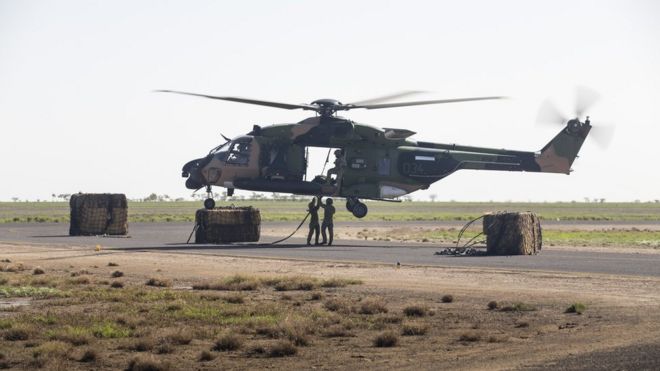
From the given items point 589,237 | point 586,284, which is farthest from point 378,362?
point 589,237

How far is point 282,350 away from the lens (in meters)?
17.7

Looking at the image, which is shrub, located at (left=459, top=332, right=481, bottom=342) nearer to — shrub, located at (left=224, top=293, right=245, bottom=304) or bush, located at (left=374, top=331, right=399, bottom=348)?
bush, located at (left=374, top=331, right=399, bottom=348)

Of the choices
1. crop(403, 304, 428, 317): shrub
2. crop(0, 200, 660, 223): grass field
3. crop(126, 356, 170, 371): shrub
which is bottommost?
crop(126, 356, 170, 371): shrub

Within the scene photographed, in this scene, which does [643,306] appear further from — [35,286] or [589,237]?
[589,237]

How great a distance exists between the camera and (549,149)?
52.0m

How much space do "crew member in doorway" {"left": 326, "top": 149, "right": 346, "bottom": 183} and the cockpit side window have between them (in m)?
3.49

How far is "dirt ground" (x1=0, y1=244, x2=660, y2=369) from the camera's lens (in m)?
17.2

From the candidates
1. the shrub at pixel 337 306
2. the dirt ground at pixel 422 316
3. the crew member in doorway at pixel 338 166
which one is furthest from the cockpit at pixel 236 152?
the shrub at pixel 337 306

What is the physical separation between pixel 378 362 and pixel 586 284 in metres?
11.8

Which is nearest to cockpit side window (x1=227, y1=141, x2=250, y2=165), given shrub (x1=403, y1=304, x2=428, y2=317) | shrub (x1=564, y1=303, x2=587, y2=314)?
shrub (x1=403, y1=304, x2=428, y2=317)

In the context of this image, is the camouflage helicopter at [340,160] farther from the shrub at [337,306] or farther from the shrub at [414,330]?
the shrub at [414,330]

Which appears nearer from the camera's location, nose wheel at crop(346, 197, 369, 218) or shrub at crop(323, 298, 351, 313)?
shrub at crop(323, 298, 351, 313)

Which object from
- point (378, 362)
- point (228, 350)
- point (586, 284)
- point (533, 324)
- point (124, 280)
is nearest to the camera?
point (378, 362)

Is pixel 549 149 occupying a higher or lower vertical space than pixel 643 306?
higher
